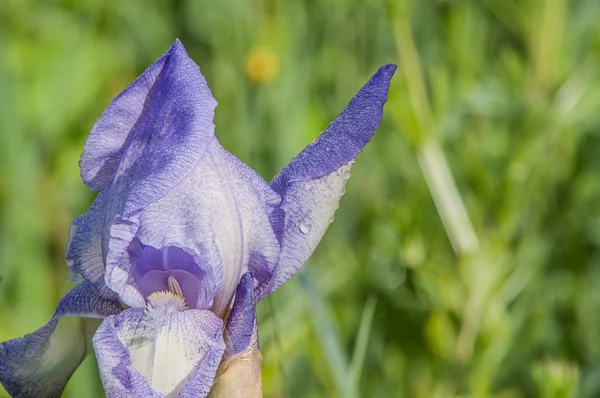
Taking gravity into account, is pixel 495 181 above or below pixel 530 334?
above

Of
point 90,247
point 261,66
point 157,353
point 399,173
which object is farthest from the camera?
point 399,173

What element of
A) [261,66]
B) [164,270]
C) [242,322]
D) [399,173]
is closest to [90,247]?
[164,270]

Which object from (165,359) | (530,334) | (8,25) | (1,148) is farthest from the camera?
(8,25)

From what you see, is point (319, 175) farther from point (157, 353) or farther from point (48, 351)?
point (48, 351)

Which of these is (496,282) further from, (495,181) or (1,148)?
(1,148)

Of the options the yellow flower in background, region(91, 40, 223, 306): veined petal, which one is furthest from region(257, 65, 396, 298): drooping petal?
the yellow flower in background

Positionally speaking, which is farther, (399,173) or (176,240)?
(399,173)

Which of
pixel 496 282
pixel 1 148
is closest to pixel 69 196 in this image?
pixel 1 148
